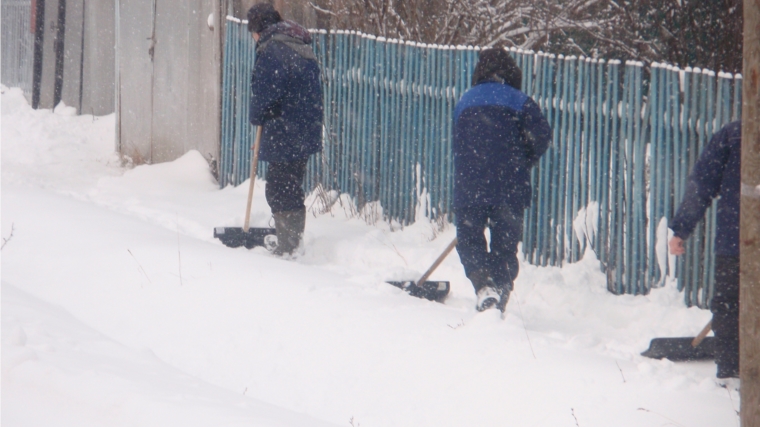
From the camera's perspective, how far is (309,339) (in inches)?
170

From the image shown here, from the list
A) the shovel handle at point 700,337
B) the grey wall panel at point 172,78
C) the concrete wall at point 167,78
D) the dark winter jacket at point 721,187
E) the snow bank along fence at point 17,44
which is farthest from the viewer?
the snow bank along fence at point 17,44

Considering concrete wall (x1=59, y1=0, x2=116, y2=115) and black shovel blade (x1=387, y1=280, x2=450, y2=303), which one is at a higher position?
concrete wall (x1=59, y1=0, x2=116, y2=115)

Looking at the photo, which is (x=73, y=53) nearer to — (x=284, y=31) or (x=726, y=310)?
Answer: (x=284, y=31)

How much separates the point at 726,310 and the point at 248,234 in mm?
3760

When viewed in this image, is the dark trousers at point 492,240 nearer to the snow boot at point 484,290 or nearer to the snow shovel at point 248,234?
the snow boot at point 484,290

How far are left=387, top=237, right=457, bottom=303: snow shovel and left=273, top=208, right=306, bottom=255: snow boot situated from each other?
49.3 inches

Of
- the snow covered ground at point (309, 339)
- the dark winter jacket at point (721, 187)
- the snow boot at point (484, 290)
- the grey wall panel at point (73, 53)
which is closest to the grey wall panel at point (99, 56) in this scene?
the grey wall panel at point (73, 53)

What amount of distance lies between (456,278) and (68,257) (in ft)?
8.44

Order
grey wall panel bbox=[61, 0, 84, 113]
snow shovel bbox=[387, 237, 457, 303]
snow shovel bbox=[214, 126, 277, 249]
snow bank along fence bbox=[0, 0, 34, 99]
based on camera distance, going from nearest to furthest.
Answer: snow shovel bbox=[387, 237, 457, 303] < snow shovel bbox=[214, 126, 277, 249] < grey wall panel bbox=[61, 0, 84, 113] < snow bank along fence bbox=[0, 0, 34, 99]

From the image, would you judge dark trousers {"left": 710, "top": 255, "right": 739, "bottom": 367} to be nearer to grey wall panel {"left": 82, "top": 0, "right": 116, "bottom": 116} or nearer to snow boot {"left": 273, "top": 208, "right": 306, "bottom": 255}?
snow boot {"left": 273, "top": 208, "right": 306, "bottom": 255}

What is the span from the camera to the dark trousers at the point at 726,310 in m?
3.95

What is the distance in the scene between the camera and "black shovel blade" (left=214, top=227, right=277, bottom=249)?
21.8 ft

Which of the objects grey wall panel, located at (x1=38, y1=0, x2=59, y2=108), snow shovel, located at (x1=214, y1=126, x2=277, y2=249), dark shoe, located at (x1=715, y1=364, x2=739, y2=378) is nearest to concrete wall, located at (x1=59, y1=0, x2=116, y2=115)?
grey wall panel, located at (x1=38, y1=0, x2=59, y2=108)

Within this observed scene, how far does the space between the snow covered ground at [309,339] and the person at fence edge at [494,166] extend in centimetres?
38
